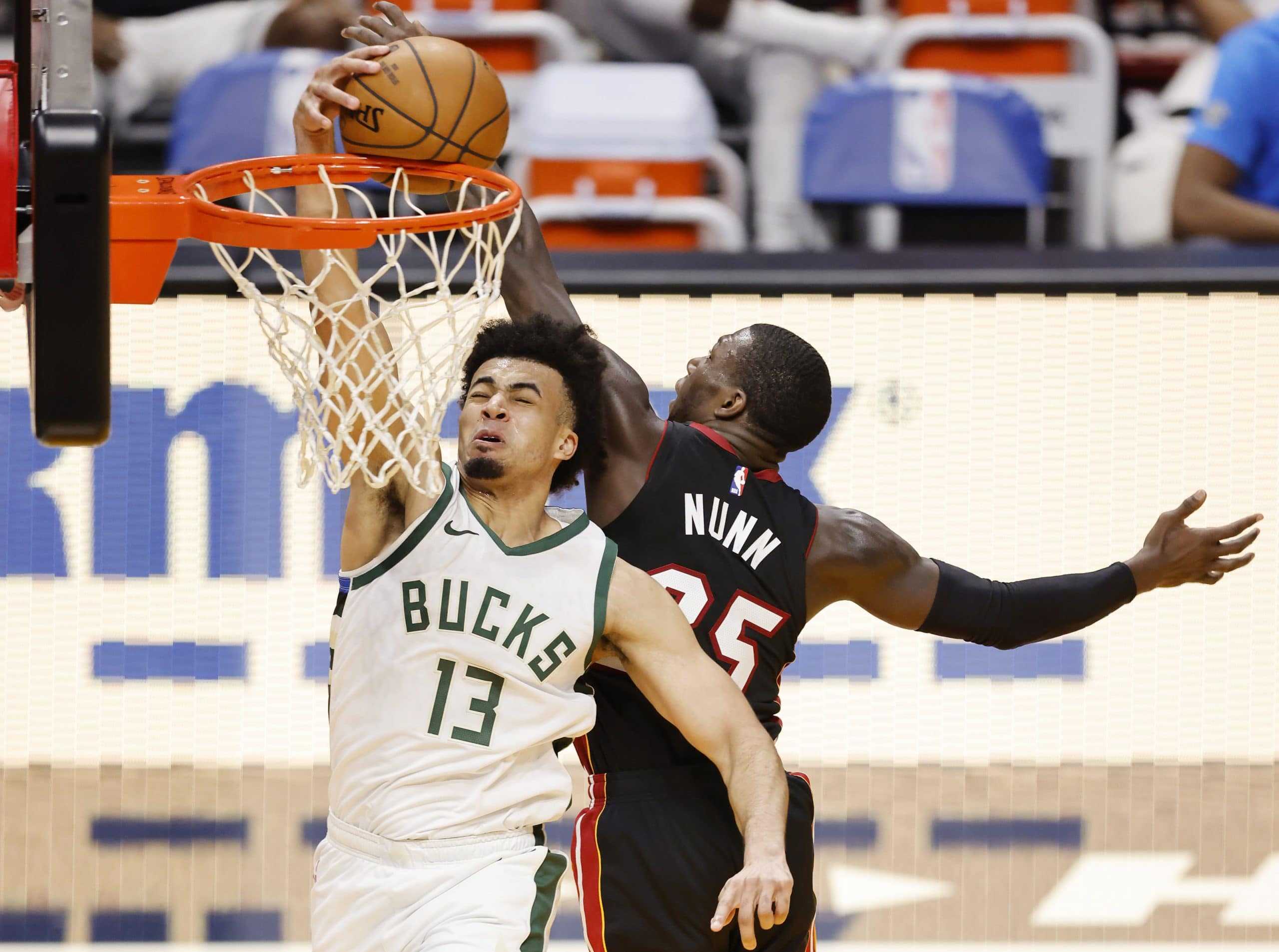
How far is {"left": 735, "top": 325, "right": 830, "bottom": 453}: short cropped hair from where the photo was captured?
3.93 metres

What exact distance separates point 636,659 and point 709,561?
35 centimetres

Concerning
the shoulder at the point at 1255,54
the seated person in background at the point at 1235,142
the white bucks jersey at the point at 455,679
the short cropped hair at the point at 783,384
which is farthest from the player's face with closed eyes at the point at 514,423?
the shoulder at the point at 1255,54

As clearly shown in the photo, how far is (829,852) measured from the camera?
4801 millimetres

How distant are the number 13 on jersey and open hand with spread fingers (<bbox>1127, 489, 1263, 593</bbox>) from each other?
3.05 ft

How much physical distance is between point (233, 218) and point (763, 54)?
405 cm

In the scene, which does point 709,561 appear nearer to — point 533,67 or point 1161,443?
point 1161,443

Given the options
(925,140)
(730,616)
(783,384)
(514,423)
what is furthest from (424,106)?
(925,140)

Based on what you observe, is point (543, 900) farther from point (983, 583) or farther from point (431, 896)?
point (983, 583)

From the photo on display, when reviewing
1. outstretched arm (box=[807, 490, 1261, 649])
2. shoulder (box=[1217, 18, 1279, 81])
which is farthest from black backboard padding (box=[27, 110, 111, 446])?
shoulder (box=[1217, 18, 1279, 81])

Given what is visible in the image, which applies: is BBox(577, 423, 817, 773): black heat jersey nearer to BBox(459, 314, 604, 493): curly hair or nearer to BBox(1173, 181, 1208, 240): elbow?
BBox(459, 314, 604, 493): curly hair

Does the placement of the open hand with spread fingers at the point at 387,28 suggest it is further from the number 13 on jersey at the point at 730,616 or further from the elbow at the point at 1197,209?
the elbow at the point at 1197,209

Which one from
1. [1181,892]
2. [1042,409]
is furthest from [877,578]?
[1181,892]

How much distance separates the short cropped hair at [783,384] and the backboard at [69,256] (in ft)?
5.15

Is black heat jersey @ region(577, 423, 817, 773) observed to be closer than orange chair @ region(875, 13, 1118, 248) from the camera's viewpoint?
Yes
